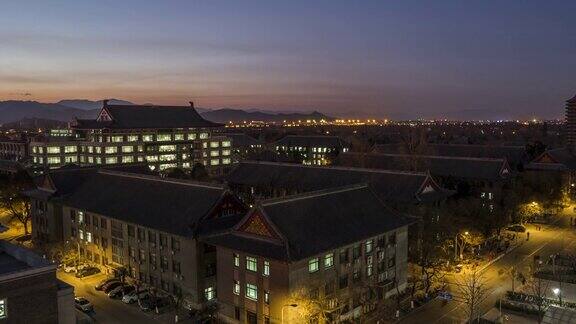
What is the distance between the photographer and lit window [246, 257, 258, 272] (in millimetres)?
38781

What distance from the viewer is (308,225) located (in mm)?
40688

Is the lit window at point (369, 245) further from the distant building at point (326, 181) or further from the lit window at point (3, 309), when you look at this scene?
the lit window at point (3, 309)

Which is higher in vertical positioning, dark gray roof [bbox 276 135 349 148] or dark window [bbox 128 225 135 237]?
dark gray roof [bbox 276 135 349 148]

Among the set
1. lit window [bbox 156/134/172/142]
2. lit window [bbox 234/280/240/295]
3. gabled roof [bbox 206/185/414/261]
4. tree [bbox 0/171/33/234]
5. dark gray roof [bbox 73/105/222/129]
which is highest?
dark gray roof [bbox 73/105/222/129]

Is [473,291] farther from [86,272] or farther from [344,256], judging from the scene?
[86,272]

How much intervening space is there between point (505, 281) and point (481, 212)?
13032 mm

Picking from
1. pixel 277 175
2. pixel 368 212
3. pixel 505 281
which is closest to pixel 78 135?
pixel 277 175

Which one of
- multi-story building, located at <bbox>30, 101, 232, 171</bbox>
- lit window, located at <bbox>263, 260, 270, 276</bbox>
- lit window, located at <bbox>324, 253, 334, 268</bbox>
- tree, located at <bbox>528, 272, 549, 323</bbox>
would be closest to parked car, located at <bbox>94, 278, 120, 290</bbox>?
lit window, located at <bbox>263, 260, 270, 276</bbox>

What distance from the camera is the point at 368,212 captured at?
154 feet

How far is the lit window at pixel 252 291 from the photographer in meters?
39.0

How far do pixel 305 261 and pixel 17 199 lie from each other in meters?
51.7

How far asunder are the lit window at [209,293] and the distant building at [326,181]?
18.9 meters

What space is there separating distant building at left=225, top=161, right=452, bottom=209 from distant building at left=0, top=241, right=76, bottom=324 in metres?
31.7

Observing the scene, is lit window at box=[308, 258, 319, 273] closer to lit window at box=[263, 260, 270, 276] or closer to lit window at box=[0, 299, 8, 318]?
lit window at box=[263, 260, 270, 276]
